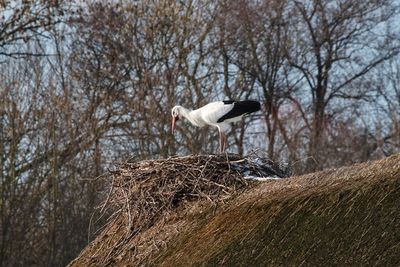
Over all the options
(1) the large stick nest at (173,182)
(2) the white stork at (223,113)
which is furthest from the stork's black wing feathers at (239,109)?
(1) the large stick nest at (173,182)

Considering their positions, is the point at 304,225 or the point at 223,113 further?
the point at 223,113

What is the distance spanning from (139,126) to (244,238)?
1473cm

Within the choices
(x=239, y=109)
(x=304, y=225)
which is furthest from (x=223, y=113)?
(x=304, y=225)

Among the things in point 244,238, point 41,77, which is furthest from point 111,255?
point 41,77

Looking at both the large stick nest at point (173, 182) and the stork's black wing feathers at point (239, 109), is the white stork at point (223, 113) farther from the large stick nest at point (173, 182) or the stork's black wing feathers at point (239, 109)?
the large stick nest at point (173, 182)

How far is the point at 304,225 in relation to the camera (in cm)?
906

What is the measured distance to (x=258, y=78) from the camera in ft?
93.9

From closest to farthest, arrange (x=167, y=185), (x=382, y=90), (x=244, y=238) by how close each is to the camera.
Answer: (x=244, y=238) → (x=167, y=185) → (x=382, y=90)

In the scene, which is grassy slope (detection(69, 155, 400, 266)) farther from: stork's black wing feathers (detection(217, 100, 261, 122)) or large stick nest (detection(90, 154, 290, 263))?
stork's black wing feathers (detection(217, 100, 261, 122))

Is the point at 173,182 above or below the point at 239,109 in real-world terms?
below

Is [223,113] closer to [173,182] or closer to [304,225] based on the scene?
[173,182]

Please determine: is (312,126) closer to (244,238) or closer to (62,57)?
(62,57)

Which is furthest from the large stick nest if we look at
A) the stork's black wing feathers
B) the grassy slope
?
the stork's black wing feathers

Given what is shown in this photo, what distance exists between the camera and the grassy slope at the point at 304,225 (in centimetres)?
825
